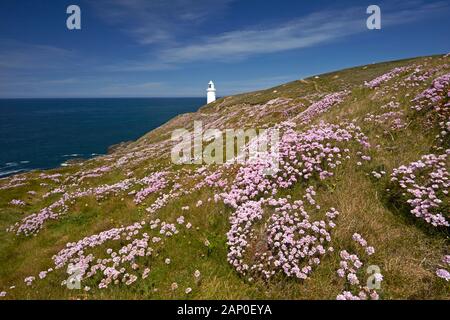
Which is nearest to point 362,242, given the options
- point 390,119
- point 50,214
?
point 390,119

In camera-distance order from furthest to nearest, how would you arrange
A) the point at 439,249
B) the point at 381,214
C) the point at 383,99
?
the point at 383,99, the point at 381,214, the point at 439,249

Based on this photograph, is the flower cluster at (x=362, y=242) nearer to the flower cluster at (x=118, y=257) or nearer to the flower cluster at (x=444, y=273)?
the flower cluster at (x=444, y=273)

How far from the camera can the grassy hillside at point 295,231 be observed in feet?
20.5

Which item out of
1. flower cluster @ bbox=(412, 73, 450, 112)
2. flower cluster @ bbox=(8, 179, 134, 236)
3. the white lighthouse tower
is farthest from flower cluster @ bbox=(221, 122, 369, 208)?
the white lighthouse tower

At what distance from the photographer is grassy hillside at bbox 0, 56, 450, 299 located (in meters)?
6.25

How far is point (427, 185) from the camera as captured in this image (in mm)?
7719

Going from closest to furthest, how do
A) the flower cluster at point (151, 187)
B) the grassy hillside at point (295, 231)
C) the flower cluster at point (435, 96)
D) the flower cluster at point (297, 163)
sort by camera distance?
the grassy hillside at point (295, 231) < the flower cluster at point (297, 163) < the flower cluster at point (435, 96) < the flower cluster at point (151, 187)

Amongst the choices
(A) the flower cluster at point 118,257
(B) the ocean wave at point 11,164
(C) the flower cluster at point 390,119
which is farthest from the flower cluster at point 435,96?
(B) the ocean wave at point 11,164

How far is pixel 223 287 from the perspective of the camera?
6395 mm

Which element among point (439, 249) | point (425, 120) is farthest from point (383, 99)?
point (439, 249)

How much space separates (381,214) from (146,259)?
7.18 meters

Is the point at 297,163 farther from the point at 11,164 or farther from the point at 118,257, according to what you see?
the point at 11,164

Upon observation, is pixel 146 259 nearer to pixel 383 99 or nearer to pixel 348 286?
pixel 348 286

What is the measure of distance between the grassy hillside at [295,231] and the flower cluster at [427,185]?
4cm
